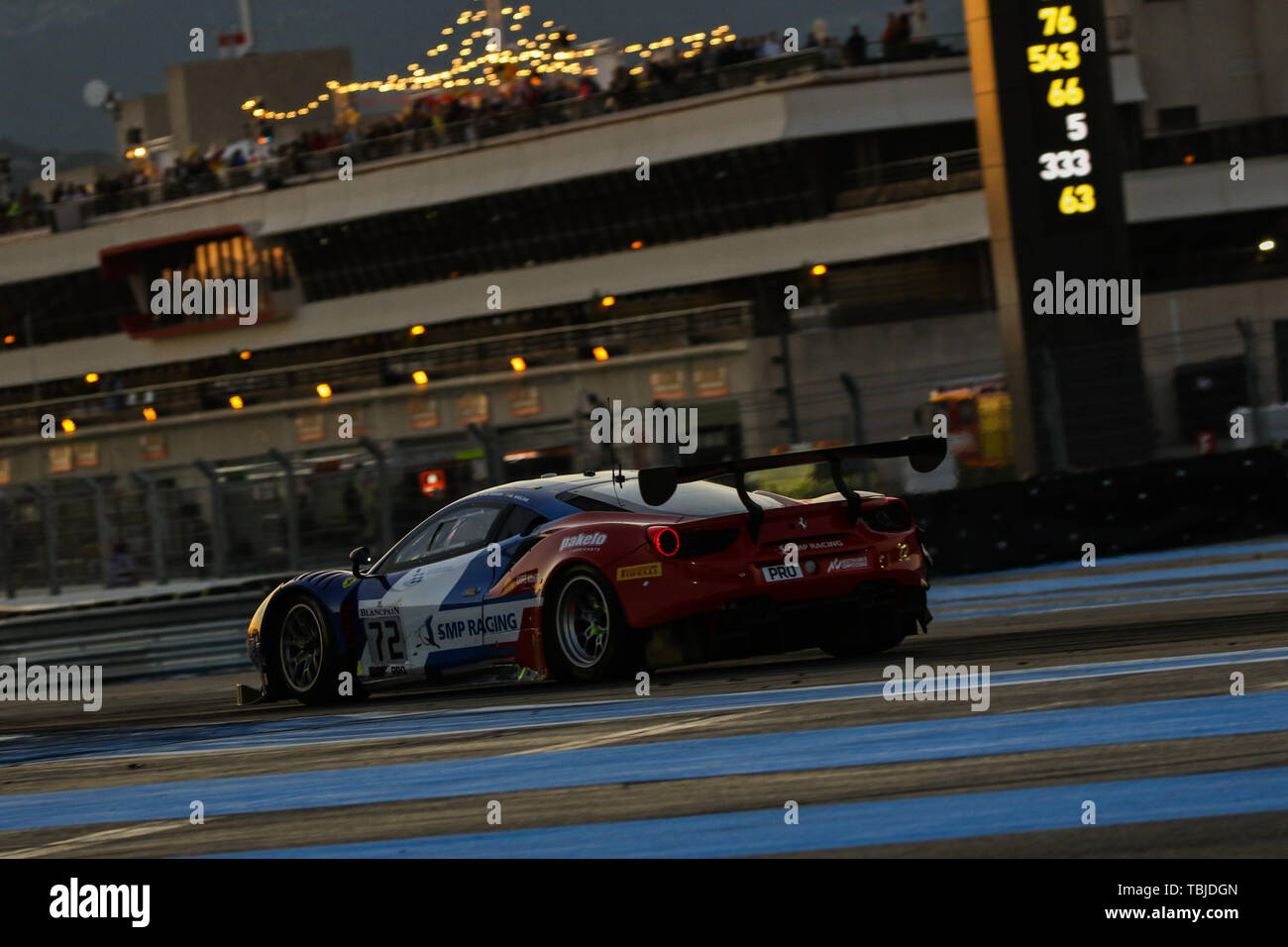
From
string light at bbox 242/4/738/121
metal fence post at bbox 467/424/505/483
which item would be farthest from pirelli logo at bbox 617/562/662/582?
string light at bbox 242/4/738/121

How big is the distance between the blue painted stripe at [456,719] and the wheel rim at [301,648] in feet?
3.34

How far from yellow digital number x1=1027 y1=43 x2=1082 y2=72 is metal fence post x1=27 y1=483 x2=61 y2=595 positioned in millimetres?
12311

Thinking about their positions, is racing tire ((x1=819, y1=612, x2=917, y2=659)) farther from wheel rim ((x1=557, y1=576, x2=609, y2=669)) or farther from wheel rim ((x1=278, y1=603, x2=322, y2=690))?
wheel rim ((x1=278, y1=603, x2=322, y2=690))

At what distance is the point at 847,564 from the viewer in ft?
31.5

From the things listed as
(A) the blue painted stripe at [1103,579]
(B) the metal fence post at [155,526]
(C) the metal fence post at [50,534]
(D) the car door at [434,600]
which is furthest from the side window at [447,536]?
(C) the metal fence post at [50,534]

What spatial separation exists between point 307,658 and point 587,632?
2.09 meters

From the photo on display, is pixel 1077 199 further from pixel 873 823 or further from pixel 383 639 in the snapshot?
pixel 873 823

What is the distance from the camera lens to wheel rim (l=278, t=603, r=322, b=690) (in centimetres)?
1111

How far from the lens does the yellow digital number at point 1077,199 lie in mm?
21703

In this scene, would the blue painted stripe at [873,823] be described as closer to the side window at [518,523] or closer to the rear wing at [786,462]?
the rear wing at [786,462]

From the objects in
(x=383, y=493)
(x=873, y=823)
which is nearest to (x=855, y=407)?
(x=383, y=493)
